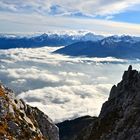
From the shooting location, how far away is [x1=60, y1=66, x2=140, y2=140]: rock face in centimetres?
9981

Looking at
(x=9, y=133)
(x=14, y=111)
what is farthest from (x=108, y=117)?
(x=9, y=133)

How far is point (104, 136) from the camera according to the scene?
10462cm

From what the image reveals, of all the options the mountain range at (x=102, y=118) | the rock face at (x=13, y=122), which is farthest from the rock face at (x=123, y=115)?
the rock face at (x=13, y=122)

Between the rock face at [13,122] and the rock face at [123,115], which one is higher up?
the rock face at [13,122]

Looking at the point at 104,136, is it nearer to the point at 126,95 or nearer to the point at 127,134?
the point at 127,134

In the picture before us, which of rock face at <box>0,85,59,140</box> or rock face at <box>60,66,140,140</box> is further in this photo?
rock face at <box>60,66,140,140</box>

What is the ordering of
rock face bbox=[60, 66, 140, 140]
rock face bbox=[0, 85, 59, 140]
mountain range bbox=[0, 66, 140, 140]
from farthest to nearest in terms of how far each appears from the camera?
rock face bbox=[60, 66, 140, 140] < mountain range bbox=[0, 66, 140, 140] < rock face bbox=[0, 85, 59, 140]

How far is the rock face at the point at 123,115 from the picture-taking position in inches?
3930

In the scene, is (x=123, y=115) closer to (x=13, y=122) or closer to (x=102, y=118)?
(x=102, y=118)

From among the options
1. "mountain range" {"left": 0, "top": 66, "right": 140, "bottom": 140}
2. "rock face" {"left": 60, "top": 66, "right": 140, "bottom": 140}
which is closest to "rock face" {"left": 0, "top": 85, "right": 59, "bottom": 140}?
"mountain range" {"left": 0, "top": 66, "right": 140, "bottom": 140}

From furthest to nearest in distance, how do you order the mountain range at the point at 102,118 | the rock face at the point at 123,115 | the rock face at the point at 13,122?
the rock face at the point at 123,115 < the mountain range at the point at 102,118 < the rock face at the point at 13,122

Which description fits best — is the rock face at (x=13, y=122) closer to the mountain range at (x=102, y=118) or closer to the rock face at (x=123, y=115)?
the mountain range at (x=102, y=118)

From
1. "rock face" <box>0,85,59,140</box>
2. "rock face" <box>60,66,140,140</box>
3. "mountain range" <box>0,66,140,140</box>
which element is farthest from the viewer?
"rock face" <box>60,66,140,140</box>

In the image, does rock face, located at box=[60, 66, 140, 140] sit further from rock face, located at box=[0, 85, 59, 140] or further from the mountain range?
rock face, located at box=[0, 85, 59, 140]
